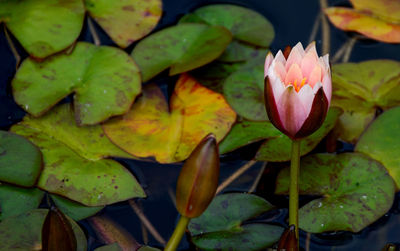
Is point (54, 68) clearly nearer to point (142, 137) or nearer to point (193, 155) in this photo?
point (142, 137)

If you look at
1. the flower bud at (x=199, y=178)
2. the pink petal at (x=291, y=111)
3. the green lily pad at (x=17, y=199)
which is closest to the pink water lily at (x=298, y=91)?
the pink petal at (x=291, y=111)

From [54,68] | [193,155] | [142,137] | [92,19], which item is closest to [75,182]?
[142,137]

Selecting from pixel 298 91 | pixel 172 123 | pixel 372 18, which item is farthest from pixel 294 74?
pixel 372 18

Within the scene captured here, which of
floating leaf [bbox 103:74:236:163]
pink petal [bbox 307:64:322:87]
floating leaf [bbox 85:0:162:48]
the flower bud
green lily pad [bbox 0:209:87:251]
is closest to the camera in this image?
the flower bud

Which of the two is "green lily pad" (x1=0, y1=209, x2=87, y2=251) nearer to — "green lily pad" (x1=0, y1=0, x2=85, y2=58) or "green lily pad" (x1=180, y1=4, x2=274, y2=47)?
"green lily pad" (x1=0, y1=0, x2=85, y2=58)

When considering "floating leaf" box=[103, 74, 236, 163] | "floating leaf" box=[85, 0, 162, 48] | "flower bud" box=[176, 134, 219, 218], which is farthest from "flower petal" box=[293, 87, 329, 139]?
"floating leaf" box=[85, 0, 162, 48]
